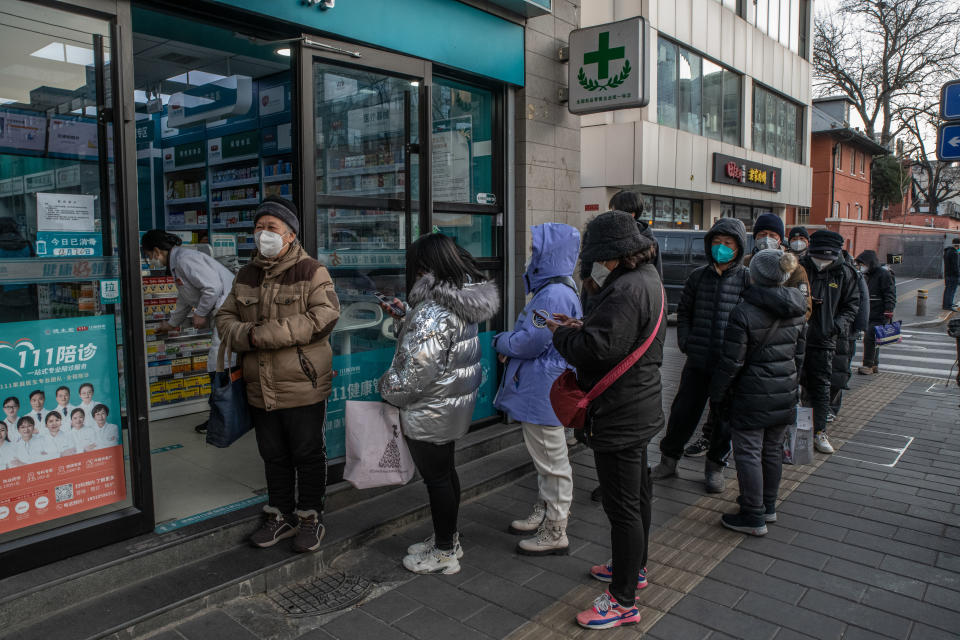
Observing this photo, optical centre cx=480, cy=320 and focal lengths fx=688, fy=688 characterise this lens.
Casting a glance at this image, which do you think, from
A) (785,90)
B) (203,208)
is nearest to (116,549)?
(203,208)

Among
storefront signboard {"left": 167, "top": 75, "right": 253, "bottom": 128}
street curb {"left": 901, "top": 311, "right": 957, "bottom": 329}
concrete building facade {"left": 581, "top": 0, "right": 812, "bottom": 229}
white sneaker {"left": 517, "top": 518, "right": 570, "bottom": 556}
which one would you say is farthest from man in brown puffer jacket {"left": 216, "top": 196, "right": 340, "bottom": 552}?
street curb {"left": 901, "top": 311, "right": 957, "bottom": 329}

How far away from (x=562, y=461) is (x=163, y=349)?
12.8ft

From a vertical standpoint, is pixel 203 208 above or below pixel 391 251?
above

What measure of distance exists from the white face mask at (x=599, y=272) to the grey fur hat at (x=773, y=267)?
1.33 metres

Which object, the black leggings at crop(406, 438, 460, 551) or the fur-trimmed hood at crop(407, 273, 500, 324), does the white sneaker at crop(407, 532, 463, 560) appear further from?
the fur-trimmed hood at crop(407, 273, 500, 324)

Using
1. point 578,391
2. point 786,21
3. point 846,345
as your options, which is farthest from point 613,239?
point 786,21

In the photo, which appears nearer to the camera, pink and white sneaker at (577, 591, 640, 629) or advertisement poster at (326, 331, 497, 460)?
pink and white sneaker at (577, 591, 640, 629)

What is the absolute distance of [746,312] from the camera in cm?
414

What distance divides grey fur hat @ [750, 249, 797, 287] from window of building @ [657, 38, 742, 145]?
1470cm

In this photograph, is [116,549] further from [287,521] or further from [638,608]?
[638,608]

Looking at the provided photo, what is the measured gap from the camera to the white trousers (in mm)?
3990

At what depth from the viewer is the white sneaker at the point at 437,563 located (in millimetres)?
3732

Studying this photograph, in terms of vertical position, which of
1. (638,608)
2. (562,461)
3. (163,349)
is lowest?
(638,608)

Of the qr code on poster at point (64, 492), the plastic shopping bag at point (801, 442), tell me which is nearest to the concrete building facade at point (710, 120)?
the plastic shopping bag at point (801, 442)
